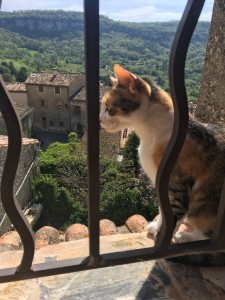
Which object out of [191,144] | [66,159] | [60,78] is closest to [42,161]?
[66,159]

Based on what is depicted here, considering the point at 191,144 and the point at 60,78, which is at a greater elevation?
the point at 191,144

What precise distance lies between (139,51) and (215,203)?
3595cm

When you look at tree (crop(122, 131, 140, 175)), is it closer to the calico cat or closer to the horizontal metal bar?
the calico cat

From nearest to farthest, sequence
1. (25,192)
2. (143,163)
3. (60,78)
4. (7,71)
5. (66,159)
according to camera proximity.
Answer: (143,163) → (25,192) → (66,159) → (60,78) → (7,71)

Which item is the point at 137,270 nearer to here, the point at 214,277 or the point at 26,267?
the point at 214,277

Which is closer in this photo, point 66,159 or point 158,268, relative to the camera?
point 158,268

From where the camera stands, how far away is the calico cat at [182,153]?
5.33ft

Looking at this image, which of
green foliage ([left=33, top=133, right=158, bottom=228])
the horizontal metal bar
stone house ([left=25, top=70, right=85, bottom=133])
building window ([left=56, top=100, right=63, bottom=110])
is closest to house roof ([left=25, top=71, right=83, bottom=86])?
stone house ([left=25, top=70, right=85, bottom=133])

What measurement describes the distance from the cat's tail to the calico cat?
0.58 feet

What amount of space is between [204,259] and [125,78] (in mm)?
969

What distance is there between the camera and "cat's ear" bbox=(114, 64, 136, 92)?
165 centimetres

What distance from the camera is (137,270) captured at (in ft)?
4.91

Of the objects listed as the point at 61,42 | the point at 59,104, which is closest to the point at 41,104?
the point at 59,104

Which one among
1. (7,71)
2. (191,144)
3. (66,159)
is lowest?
(66,159)
